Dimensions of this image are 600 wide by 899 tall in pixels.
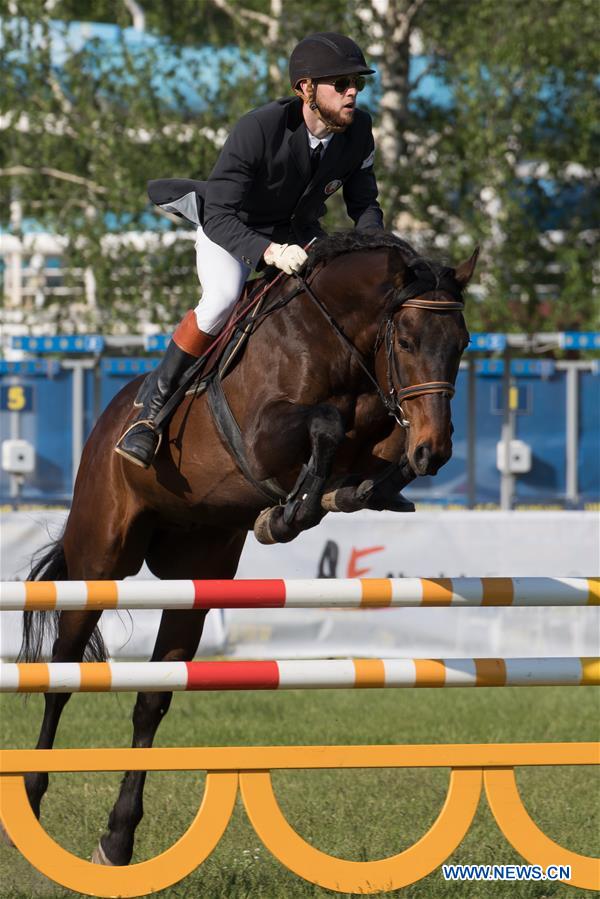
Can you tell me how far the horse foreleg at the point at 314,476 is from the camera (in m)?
4.21

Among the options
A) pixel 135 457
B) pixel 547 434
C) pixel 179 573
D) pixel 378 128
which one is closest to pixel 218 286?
pixel 135 457

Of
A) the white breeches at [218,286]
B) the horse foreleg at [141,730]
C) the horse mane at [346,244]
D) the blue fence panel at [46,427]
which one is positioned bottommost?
the horse foreleg at [141,730]

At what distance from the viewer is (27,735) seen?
702cm

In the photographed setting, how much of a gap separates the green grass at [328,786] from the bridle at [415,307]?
4.57ft

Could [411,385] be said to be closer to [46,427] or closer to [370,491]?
[370,491]

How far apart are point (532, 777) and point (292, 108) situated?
123 inches

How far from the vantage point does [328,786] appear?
5797 millimetres

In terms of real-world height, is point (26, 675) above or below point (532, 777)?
above

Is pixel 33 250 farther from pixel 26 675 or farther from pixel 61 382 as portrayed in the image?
pixel 26 675

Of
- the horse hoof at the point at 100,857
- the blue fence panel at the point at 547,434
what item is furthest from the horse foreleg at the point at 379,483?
the blue fence panel at the point at 547,434

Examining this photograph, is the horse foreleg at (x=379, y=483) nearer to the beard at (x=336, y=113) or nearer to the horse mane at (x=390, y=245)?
the horse mane at (x=390, y=245)

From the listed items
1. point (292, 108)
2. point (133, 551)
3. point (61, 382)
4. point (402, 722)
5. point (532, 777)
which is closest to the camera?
point (292, 108)

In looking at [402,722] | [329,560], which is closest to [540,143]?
[329,560]

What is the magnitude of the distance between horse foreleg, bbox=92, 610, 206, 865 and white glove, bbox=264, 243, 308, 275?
1467 mm
